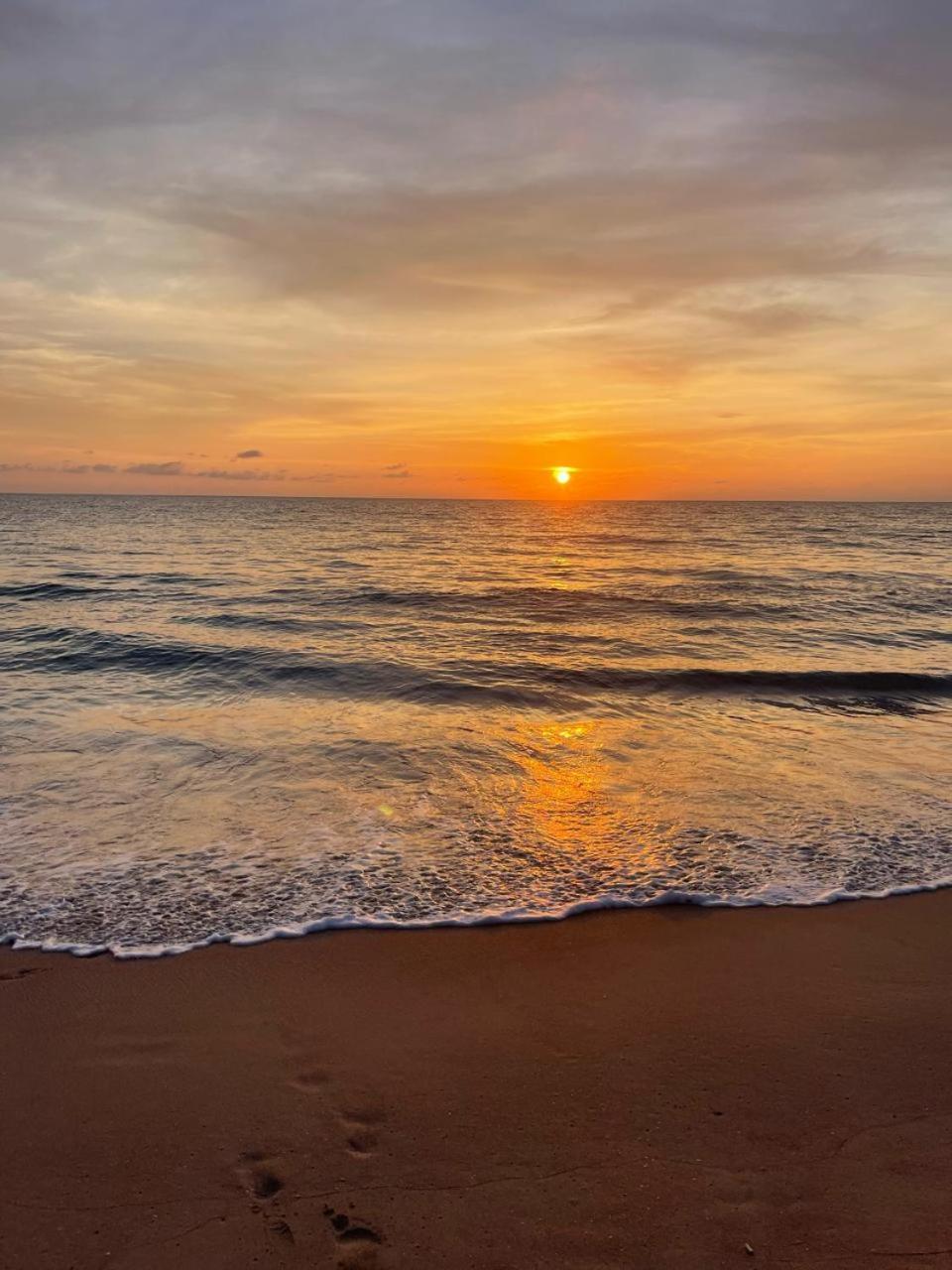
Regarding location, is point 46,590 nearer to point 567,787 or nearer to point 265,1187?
point 567,787

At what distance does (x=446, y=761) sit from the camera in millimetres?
9906

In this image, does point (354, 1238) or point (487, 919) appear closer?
point (354, 1238)

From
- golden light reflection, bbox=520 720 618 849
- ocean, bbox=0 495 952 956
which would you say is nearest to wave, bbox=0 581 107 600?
ocean, bbox=0 495 952 956

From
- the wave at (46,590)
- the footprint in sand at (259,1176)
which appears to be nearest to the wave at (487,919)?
the footprint in sand at (259,1176)

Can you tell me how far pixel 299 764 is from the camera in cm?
962

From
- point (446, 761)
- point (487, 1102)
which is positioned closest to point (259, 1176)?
point (487, 1102)

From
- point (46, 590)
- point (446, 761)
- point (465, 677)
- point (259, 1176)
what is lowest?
point (259, 1176)

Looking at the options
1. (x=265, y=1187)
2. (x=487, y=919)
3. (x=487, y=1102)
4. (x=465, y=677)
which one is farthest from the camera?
(x=465, y=677)

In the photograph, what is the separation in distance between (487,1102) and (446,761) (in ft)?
19.3

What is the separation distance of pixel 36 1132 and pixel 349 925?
2360mm

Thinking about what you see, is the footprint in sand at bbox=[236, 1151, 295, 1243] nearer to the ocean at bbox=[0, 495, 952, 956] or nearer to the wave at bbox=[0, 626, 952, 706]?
the ocean at bbox=[0, 495, 952, 956]

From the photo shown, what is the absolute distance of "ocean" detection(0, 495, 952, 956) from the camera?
21.3ft

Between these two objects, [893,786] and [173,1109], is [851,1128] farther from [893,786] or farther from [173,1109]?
[893,786]

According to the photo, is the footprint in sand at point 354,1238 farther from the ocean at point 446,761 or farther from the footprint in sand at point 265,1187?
the ocean at point 446,761
